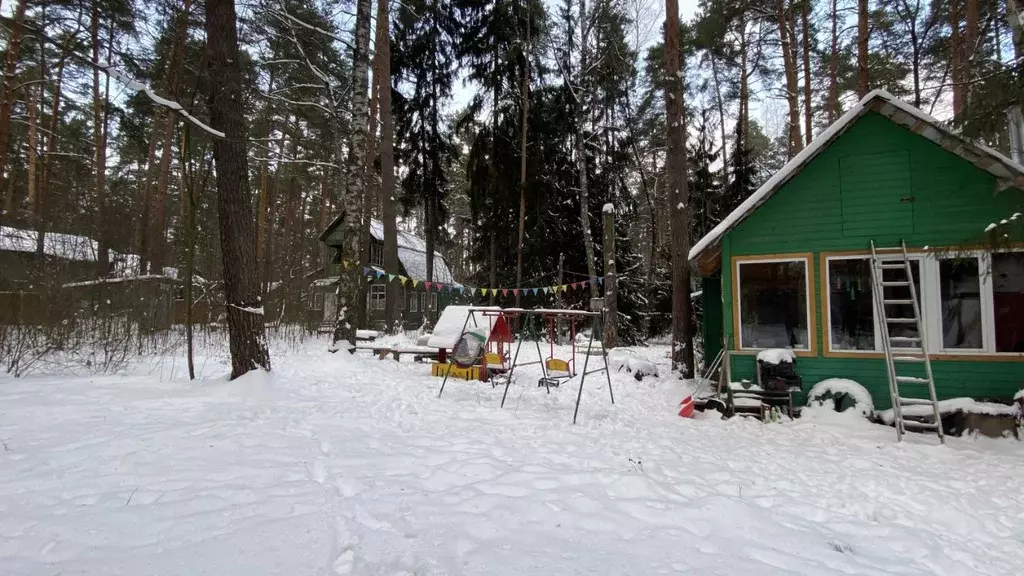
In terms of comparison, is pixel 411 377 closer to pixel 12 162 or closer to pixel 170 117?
pixel 12 162

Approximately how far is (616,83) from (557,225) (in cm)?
640

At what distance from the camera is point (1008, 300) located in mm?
6328

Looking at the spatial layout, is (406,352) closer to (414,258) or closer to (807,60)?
(807,60)

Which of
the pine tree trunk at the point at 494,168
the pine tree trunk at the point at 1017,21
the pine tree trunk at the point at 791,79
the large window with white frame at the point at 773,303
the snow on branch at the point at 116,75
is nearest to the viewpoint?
the snow on branch at the point at 116,75

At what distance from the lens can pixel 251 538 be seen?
249cm

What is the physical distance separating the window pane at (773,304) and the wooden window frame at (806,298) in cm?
4

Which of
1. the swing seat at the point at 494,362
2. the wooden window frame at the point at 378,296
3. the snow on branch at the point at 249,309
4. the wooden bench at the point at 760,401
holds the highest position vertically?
the wooden window frame at the point at 378,296

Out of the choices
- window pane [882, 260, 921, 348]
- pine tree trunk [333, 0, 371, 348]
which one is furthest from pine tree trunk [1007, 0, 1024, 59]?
pine tree trunk [333, 0, 371, 348]

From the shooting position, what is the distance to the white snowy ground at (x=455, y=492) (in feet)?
8.10

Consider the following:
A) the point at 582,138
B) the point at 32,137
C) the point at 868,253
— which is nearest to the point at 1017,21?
the point at 868,253

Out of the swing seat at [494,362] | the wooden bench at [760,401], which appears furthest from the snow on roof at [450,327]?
the wooden bench at [760,401]

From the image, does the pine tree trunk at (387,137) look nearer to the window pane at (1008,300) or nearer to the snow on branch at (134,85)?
the snow on branch at (134,85)

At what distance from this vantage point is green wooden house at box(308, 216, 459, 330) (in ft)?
70.8

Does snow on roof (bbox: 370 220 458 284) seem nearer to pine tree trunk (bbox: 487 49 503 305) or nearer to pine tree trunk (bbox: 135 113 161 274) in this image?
pine tree trunk (bbox: 487 49 503 305)
